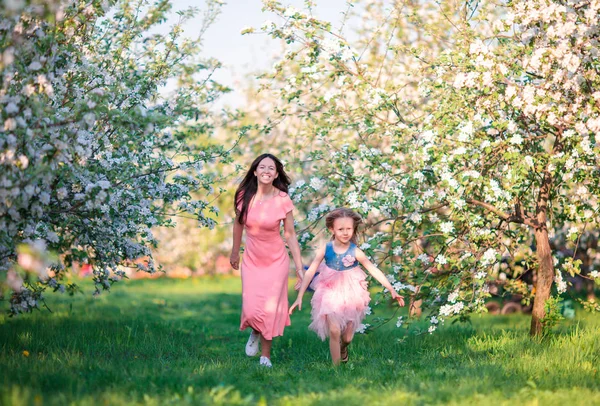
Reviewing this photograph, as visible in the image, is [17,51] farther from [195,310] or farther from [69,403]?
[195,310]

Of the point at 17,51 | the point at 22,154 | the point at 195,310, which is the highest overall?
the point at 17,51

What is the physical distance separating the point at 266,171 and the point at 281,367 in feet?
6.05

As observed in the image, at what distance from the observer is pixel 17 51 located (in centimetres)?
498

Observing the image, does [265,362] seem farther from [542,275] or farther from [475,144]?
[542,275]

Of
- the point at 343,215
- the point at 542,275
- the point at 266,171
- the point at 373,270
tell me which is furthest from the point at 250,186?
the point at 542,275

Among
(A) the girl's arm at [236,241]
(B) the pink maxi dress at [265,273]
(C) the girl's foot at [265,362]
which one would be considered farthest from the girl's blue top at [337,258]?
(C) the girl's foot at [265,362]

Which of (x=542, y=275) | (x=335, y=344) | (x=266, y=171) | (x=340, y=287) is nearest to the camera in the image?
(x=335, y=344)

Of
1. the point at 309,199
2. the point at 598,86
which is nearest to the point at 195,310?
the point at 309,199

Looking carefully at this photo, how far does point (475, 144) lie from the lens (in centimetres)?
698

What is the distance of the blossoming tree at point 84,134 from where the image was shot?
4.84m

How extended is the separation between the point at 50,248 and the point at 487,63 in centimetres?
432

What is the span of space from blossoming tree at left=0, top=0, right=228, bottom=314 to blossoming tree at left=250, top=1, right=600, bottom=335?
1506 millimetres

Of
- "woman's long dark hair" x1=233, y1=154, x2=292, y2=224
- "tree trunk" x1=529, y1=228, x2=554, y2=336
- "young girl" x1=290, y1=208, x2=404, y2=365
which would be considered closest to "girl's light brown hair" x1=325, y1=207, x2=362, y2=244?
"young girl" x1=290, y1=208, x2=404, y2=365

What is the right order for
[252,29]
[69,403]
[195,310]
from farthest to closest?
1. [195,310]
2. [252,29]
3. [69,403]
